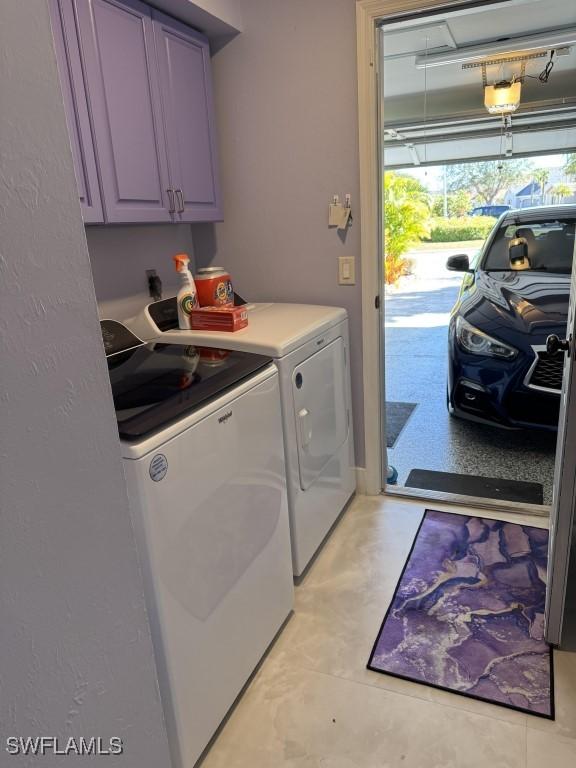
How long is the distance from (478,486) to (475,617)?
0.96 metres

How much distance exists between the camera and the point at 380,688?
1.61 meters

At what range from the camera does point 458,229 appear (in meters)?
7.32

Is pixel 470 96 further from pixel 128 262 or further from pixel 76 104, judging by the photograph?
pixel 76 104

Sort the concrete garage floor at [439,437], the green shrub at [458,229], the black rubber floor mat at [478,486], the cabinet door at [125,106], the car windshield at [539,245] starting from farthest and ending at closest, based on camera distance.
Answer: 1. the green shrub at [458,229]
2. the car windshield at [539,245]
3. the concrete garage floor at [439,437]
4. the black rubber floor mat at [478,486]
5. the cabinet door at [125,106]

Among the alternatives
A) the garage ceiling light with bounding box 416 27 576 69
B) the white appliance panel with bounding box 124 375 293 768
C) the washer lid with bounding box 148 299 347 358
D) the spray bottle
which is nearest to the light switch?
the washer lid with bounding box 148 299 347 358

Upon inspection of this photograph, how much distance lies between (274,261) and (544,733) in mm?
2104

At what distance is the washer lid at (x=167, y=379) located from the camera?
3.92 feet

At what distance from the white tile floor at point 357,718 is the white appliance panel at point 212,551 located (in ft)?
0.31

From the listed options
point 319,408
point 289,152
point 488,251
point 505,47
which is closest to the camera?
point 319,408

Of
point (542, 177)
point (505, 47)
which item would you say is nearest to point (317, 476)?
point (505, 47)

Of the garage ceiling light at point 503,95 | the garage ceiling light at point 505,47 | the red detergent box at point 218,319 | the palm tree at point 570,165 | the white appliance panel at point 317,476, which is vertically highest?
the garage ceiling light at point 505,47

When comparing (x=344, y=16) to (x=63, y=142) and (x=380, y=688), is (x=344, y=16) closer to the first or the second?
(x=63, y=142)

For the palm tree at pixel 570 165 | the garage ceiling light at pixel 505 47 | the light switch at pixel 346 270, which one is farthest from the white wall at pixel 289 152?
the palm tree at pixel 570 165

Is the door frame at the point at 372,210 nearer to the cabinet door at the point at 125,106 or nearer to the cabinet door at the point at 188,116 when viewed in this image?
the cabinet door at the point at 188,116
